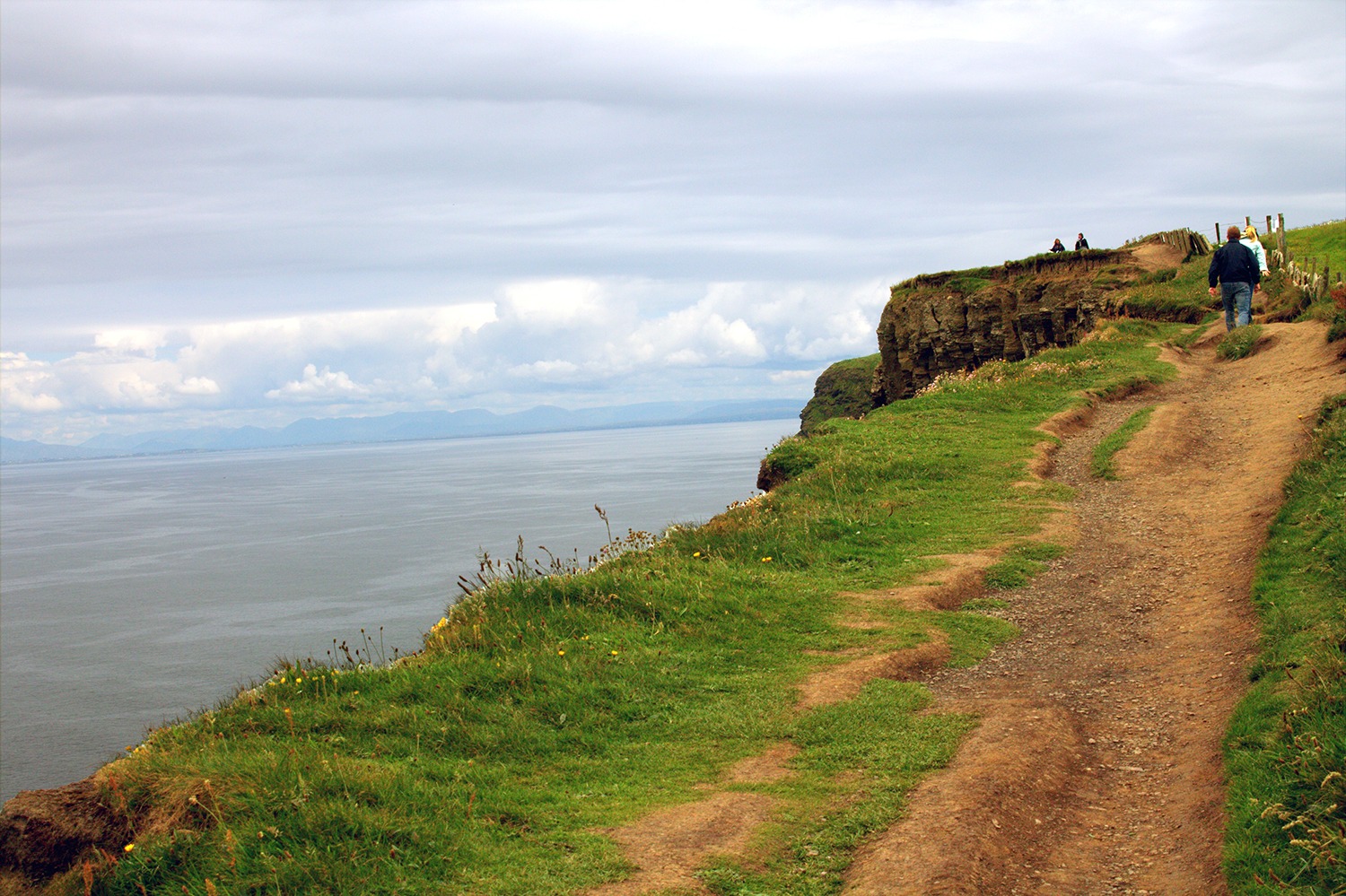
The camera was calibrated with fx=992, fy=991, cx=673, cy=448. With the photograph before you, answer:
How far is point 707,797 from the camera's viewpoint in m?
6.21

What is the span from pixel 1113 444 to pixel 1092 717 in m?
9.93

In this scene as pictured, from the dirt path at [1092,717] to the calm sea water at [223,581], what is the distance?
5.53m

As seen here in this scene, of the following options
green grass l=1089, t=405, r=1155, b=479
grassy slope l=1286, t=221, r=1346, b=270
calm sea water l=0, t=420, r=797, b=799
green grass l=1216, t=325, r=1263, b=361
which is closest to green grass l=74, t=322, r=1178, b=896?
calm sea water l=0, t=420, r=797, b=799

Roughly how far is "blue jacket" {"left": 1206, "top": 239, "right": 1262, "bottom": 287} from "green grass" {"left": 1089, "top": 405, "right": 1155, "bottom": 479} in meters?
6.91

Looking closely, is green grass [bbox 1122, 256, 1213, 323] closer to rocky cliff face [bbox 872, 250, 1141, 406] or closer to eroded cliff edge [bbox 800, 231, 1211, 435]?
eroded cliff edge [bbox 800, 231, 1211, 435]

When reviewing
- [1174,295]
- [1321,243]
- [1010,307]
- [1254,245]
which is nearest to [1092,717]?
[1254,245]

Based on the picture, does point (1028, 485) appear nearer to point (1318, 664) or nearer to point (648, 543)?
point (648, 543)

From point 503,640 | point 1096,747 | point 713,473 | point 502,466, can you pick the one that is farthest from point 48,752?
point 502,466

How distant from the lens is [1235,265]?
75.8 ft

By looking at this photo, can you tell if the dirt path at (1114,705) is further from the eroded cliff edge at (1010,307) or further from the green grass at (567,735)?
the eroded cliff edge at (1010,307)

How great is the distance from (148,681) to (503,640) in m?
26.0

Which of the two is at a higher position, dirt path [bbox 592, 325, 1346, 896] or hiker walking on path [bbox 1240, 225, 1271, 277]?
hiker walking on path [bbox 1240, 225, 1271, 277]

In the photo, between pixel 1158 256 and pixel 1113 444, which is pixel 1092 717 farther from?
pixel 1158 256

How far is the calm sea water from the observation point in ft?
90.5
